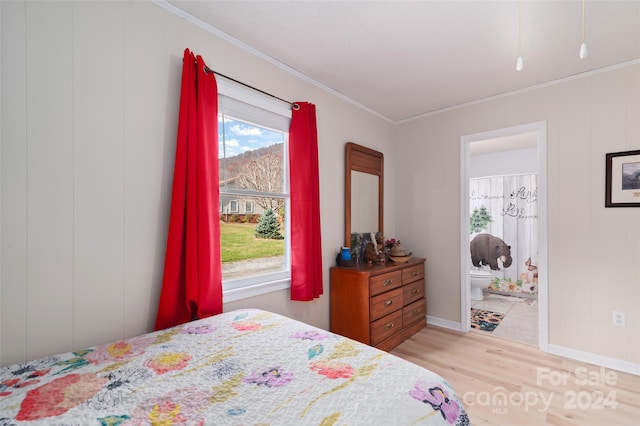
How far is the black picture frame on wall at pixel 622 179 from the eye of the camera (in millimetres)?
2502

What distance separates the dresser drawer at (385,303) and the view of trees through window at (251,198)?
34.9 inches

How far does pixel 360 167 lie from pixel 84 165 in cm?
249

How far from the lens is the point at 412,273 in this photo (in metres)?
3.38

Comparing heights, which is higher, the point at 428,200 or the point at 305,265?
the point at 428,200

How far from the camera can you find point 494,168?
5324 mm

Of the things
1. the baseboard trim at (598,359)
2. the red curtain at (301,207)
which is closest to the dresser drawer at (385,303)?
the red curtain at (301,207)

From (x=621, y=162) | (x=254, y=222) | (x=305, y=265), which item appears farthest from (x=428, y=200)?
(x=254, y=222)

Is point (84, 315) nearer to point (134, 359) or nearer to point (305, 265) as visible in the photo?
point (134, 359)

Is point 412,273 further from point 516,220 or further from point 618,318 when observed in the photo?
point 516,220

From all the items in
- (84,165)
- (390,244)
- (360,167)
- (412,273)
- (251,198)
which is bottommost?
(412,273)

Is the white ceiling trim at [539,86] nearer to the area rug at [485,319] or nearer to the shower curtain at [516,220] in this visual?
the shower curtain at [516,220]

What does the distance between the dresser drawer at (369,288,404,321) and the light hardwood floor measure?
0.41 meters

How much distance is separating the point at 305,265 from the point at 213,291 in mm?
839

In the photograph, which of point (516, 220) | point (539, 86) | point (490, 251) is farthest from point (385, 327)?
point (516, 220)
